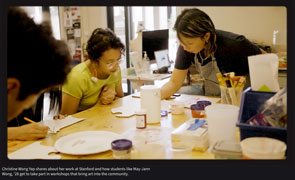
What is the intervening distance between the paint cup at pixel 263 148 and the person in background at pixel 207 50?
890 millimetres

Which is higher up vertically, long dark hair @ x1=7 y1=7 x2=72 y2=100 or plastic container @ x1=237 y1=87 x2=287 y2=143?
long dark hair @ x1=7 y1=7 x2=72 y2=100

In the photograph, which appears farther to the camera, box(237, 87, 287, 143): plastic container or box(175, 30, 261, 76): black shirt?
box(175, 30, 261, 76): black shirt

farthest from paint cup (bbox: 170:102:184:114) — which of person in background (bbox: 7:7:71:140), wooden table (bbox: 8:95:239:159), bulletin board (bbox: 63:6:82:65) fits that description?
bulletin board (bbox: 63:6:82:65)

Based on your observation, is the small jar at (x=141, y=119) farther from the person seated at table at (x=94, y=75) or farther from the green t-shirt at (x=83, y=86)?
the green t-shirt at (x=83, y=86)

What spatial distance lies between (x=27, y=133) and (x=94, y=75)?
0.75 metres

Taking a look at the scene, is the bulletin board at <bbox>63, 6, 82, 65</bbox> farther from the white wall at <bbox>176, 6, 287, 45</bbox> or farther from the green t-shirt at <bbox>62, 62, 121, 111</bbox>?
the green t-shirt at <bbox>62, 62, 121, 111</bbox>

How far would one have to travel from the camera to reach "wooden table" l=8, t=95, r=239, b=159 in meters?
1.14

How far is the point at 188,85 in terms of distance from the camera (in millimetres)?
3074

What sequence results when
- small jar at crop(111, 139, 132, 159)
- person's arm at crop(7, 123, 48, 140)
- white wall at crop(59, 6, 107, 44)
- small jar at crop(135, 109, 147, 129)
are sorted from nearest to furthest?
small jar at crop(111, 139, 132, 159)
person's arm at crop(7, 123, 48, 140)
small jar at crop(135, 109, 147, 129)
white wall at crop(59, 6, 107, 44)

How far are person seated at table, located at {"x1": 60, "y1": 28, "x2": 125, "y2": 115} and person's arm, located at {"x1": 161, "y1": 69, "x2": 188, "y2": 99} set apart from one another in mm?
319

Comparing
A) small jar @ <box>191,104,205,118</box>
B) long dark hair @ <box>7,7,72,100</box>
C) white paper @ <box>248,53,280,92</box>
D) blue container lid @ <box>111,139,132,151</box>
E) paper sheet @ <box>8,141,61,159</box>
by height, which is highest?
long dark hair @ <box>7,7,72,100</box>

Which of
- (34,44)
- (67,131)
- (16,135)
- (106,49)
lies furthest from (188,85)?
(34,44)

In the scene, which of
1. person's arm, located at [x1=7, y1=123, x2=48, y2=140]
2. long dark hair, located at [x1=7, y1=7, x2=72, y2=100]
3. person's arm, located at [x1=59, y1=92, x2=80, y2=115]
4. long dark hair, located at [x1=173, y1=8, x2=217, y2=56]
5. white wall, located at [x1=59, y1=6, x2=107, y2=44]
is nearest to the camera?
long dark hair, located at [x1=7, y1=7, x2=72, y2=100]

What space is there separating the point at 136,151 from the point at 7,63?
1.80 feet
